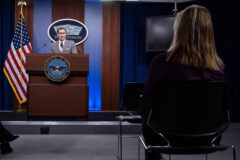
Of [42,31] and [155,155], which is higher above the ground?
[42,31]

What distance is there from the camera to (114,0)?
21.8 ft

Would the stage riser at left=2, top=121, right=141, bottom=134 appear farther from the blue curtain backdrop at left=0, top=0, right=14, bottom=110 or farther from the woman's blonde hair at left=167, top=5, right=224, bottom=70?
the woman's blonde hair at left=167, top=5, right=224, bottom=70

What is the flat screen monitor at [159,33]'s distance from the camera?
5.95m

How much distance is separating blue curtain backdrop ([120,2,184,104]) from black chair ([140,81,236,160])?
17.6 feet

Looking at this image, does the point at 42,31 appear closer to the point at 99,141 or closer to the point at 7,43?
the point at 7,43

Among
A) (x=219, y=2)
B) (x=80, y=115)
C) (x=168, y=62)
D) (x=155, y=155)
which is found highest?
(x=219, y=2)

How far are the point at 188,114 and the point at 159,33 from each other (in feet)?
15.9

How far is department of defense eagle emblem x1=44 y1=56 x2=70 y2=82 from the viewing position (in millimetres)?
4488

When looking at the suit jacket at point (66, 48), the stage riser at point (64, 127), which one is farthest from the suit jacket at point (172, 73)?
the suit jacket at point (66, 48)

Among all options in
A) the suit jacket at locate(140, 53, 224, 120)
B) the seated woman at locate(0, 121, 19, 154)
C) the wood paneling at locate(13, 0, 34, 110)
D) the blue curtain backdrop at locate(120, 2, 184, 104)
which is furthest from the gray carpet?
the wood paneling at locate(13, 0, 34, 110)

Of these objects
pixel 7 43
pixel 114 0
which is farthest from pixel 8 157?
pixel 114 0

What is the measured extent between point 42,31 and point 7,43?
85 centimetres

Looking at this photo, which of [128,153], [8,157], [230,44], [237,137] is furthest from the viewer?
[230,44]

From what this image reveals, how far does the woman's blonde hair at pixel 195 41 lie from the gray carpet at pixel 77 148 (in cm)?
192
